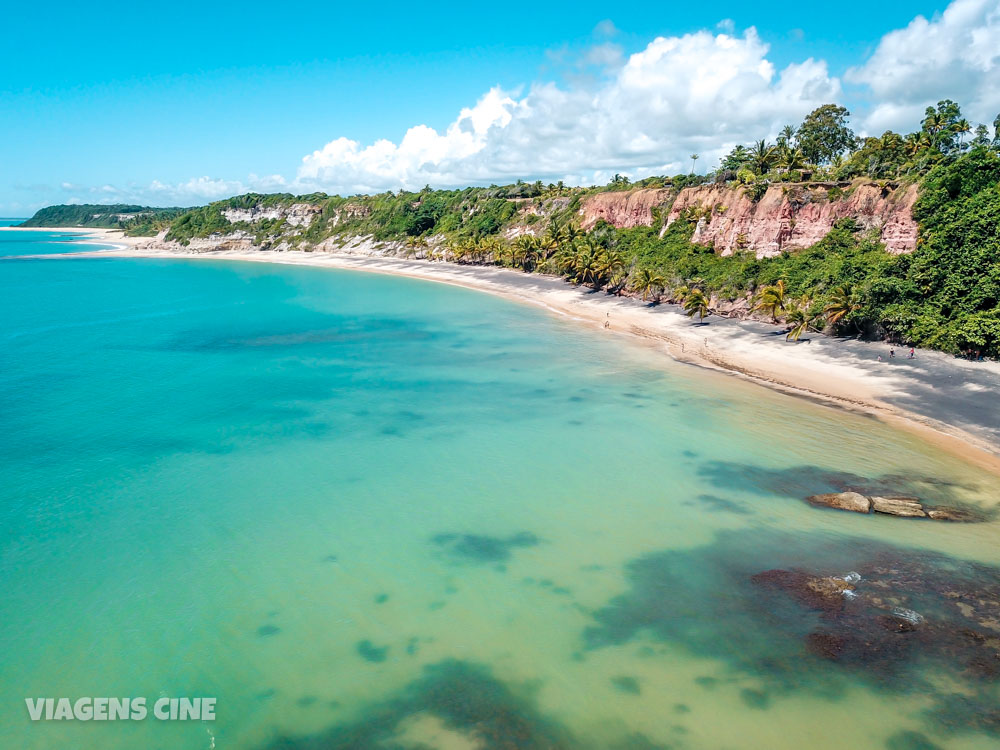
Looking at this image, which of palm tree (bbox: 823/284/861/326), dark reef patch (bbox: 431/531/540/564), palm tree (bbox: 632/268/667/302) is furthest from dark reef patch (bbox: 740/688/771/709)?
palm tree (bbox: 632/268/667/302)

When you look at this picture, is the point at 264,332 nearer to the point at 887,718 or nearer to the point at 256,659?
the point at 256,659

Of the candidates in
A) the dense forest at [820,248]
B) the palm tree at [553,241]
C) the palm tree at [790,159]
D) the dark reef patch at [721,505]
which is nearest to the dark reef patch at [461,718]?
the dark reef patch at [721,505]

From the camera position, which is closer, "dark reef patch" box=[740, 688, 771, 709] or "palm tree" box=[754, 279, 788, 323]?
"dark reef patch" box=[740, 688, 771, 709]

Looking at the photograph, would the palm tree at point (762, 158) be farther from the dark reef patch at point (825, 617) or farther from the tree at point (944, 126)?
the dark reef patch at point (825, 617)

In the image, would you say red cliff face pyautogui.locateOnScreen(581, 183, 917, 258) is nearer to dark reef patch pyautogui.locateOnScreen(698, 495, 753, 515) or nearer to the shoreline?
the shoreline

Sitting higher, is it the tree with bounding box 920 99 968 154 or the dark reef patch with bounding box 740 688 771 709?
the tree with bounding box 920 99 968 154
